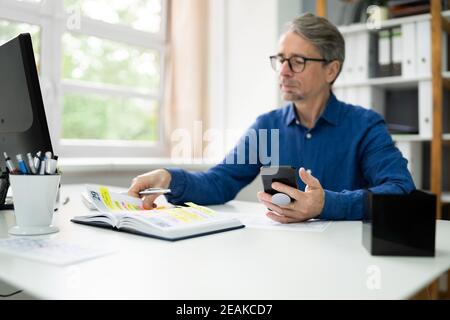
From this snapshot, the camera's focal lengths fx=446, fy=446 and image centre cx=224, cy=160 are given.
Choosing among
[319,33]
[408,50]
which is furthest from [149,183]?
[408,50]

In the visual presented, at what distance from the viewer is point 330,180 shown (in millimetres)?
1619

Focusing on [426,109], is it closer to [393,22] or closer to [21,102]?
[393,22]

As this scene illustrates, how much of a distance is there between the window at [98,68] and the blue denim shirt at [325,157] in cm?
114

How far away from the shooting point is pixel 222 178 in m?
1.54

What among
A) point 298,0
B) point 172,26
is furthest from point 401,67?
point 172,26

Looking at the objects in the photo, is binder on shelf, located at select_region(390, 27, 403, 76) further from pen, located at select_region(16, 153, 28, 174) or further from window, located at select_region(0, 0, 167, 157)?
pen, located at select_region(16, 153, 28, 174)

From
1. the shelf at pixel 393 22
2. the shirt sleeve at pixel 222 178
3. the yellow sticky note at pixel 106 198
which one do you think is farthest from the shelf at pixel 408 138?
the yellow sticky note at pixel 106 198

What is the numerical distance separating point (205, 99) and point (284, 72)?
129 centimetres

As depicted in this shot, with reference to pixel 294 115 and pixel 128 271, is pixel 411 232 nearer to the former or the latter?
pixel 128 271

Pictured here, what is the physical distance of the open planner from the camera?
0.87 meters

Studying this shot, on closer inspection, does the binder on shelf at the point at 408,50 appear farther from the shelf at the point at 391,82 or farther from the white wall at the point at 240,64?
the white wall at the point at 240,64

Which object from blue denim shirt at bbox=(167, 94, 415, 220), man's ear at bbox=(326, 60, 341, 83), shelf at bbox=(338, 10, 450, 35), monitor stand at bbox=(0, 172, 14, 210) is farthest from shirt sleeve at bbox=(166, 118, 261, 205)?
shelf at bbox=(338, 10, 450, 35)

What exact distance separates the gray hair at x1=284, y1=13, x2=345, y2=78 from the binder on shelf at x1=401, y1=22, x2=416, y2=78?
88cm

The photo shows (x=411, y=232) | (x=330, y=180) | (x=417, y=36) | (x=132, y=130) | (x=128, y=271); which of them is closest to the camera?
(x=128, y=271)
